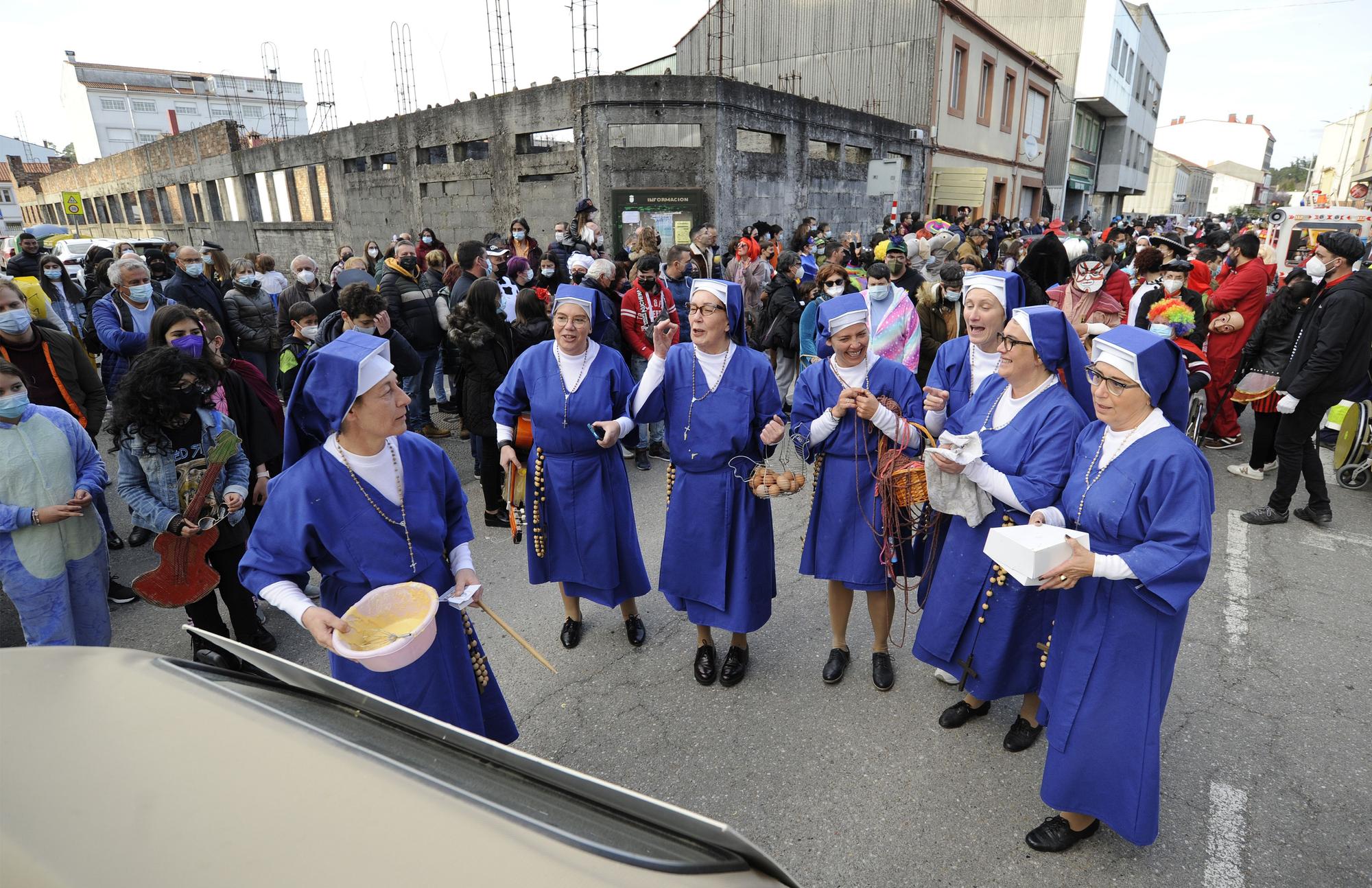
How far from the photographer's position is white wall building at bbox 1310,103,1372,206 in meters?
44.1

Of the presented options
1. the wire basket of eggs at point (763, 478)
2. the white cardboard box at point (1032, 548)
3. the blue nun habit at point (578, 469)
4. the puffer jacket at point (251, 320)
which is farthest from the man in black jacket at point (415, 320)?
the white cardboard box at point (1032, 548)

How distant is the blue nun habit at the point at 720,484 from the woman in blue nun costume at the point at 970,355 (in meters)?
0.79

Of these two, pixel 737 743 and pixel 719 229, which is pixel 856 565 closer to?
pixel 737 743

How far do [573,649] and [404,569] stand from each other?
6.29ft

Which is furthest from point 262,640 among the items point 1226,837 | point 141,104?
point 141,104

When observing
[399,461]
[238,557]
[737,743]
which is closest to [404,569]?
[399,461]

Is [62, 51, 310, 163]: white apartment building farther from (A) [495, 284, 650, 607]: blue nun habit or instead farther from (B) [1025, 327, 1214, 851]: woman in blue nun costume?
(B) [1025, 327, 1214, 851]: woman in blue nun costume

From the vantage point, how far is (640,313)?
7.20m

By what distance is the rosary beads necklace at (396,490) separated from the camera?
2.35 m

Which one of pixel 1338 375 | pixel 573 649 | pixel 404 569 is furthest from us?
pixel 1338 375

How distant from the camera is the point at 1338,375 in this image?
17.5 ft

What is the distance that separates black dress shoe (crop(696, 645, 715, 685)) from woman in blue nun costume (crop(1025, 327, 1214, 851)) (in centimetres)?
169

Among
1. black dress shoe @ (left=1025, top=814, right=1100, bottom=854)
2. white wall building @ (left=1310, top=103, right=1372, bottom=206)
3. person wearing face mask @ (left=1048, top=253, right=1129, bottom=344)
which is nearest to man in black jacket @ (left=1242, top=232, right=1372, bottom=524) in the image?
person wearing face mask @ (left=1048, top=253, right=1129, bottom=344)

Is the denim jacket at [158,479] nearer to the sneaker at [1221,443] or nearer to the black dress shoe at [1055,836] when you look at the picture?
the black dress shoe at [1055,836]
